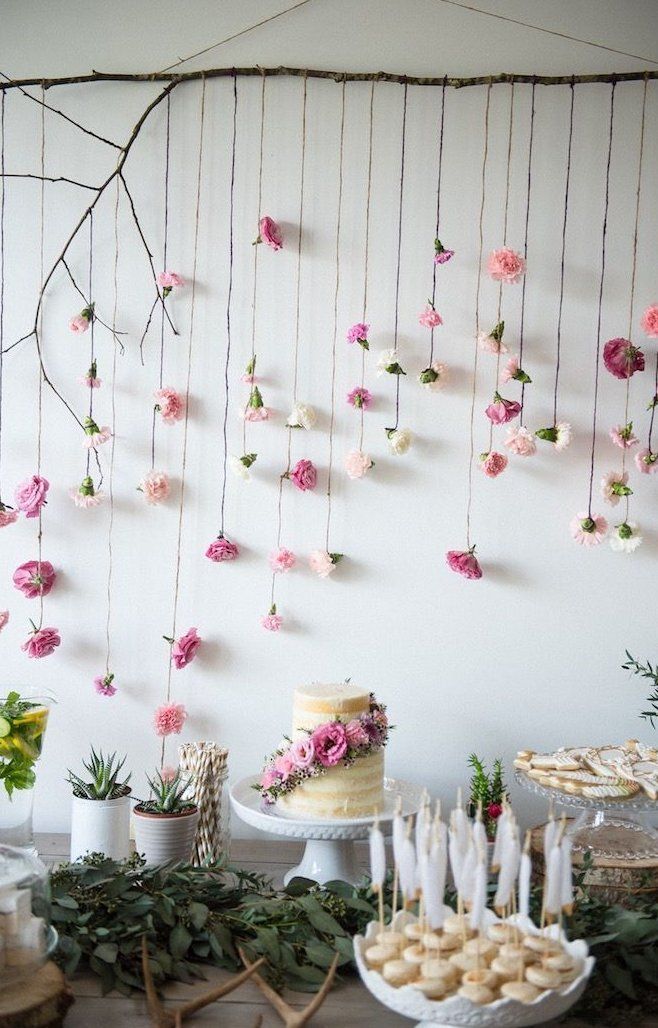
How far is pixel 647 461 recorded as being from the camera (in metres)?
2.42

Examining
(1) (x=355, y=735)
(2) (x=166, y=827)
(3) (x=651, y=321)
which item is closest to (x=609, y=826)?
(1) (x=355, y=735)

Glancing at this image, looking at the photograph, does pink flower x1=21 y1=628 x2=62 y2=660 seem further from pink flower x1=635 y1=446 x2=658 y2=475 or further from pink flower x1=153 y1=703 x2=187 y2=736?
pink flower x1=635 y1=446 x2=658 y2=475

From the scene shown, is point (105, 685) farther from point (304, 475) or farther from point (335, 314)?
point (335, 314)

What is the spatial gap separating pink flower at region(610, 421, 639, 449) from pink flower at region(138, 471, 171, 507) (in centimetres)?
110

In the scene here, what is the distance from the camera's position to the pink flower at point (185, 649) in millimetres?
2480

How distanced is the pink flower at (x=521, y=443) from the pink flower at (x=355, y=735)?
810 mm

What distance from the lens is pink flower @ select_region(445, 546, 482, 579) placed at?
243 cm

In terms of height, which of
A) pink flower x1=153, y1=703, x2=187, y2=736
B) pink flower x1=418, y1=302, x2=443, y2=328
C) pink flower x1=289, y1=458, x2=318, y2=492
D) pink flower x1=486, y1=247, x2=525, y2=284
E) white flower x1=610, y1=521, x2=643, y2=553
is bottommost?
pink flower x1=153, y1=703, x2=187, y2=736

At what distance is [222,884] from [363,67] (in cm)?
192

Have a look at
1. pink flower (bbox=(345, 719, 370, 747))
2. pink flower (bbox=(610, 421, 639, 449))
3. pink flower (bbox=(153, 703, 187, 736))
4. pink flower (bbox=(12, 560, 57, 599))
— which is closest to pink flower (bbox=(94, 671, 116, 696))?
pink flower (bbox=(153, 703, 187, 736))

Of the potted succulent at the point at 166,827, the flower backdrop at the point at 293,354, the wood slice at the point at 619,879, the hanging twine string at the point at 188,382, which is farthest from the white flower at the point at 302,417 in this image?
the wood slice at the point at 619,879

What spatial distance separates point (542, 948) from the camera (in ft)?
4.65

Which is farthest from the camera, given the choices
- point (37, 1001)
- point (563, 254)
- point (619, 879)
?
point (563, 254)

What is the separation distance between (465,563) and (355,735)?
607 millimetres
